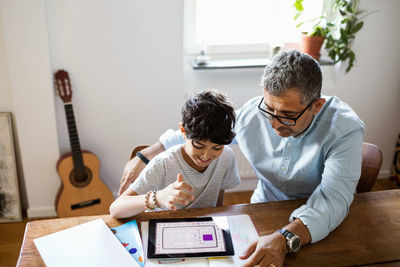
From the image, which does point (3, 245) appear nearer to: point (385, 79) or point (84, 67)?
point (84, 67)

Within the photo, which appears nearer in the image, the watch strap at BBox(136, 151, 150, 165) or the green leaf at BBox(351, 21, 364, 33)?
the watch strap at BBox(136, 151, 150, 165)

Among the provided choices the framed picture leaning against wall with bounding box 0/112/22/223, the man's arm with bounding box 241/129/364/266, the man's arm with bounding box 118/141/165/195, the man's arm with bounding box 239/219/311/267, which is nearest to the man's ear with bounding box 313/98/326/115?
the man's arm with bounding box 241/129/364/266

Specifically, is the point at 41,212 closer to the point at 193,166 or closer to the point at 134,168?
the point at 134,168

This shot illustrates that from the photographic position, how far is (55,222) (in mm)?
1203

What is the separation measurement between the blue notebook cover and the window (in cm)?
160

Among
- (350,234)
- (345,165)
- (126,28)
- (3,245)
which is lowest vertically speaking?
(3,245)

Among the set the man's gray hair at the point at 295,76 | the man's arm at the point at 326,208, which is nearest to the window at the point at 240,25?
the man's gray hair at the point at 295,76

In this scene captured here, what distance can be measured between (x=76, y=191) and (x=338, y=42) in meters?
2.07

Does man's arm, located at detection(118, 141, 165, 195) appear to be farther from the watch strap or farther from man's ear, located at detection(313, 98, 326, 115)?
man's ear, located at detection(313, 98, 326, 115)

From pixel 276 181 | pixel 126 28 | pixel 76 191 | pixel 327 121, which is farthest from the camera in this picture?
pixel 76 191

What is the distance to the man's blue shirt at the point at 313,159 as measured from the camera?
1.24 m

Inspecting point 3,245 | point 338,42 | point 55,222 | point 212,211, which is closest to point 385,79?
point 338,42

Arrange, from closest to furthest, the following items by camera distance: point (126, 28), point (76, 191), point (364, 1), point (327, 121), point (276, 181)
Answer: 1. point (327, 121)
2. point (276, 181)
3. point (126, 28)
4. point (76, 191)
5. point (364, 1)

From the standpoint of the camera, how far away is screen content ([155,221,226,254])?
1.11 metres
